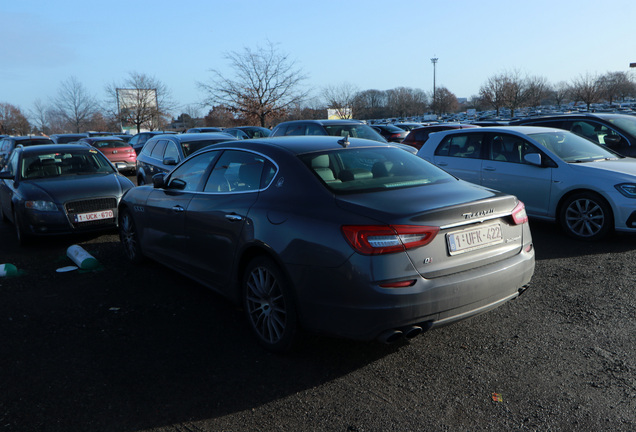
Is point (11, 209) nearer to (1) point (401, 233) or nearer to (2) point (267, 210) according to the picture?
(2) point (267, 210)

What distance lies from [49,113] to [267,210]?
82.3 metres

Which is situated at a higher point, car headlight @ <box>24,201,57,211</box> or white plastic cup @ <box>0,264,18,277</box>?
car headlight @ <box>24,201,57,211</box>

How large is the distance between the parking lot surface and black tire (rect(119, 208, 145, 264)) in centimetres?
91

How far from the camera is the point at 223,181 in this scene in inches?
181

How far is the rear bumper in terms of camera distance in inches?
124

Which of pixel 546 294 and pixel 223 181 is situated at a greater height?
pixel 223 181

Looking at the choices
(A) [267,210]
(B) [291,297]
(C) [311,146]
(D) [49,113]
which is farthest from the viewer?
(D) [49,113]

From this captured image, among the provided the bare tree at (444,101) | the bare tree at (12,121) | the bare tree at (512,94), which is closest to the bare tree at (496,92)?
the bare tree at (512,94)

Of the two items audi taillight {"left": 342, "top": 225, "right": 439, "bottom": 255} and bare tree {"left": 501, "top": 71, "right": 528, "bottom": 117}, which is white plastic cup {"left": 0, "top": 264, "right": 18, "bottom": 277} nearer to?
audi taillight {"left": 342, "top": 225, "right": 439, "bottom": 255}

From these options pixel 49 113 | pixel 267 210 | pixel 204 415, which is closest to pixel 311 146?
pixel 267 210

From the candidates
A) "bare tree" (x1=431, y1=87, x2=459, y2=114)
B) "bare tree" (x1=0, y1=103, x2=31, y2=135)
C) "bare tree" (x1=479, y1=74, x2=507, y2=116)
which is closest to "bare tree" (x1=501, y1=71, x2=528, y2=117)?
"bare tree" (x1=479, y1=74, x2=507, y2=116)

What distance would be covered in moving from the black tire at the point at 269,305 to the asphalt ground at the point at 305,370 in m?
0.14

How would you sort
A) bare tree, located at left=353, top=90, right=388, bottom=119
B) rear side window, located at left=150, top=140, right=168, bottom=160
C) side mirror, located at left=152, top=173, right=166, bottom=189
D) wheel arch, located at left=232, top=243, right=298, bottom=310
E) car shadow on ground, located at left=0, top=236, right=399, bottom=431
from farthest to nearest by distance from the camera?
bare tree, located at left=353, top=90, right=388, bottom=119, rear side window, located at left=150, top=140, right=168, bottom=160, side mirror, located at left=152, top=173, right=166, bottom=189, wheel arch, located at left=232, top=243, right=298, bottom=310, car shadow on ground, located at left=0, top=236, right=399, bottom=431

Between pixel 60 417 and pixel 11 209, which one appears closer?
pixel 60 417
